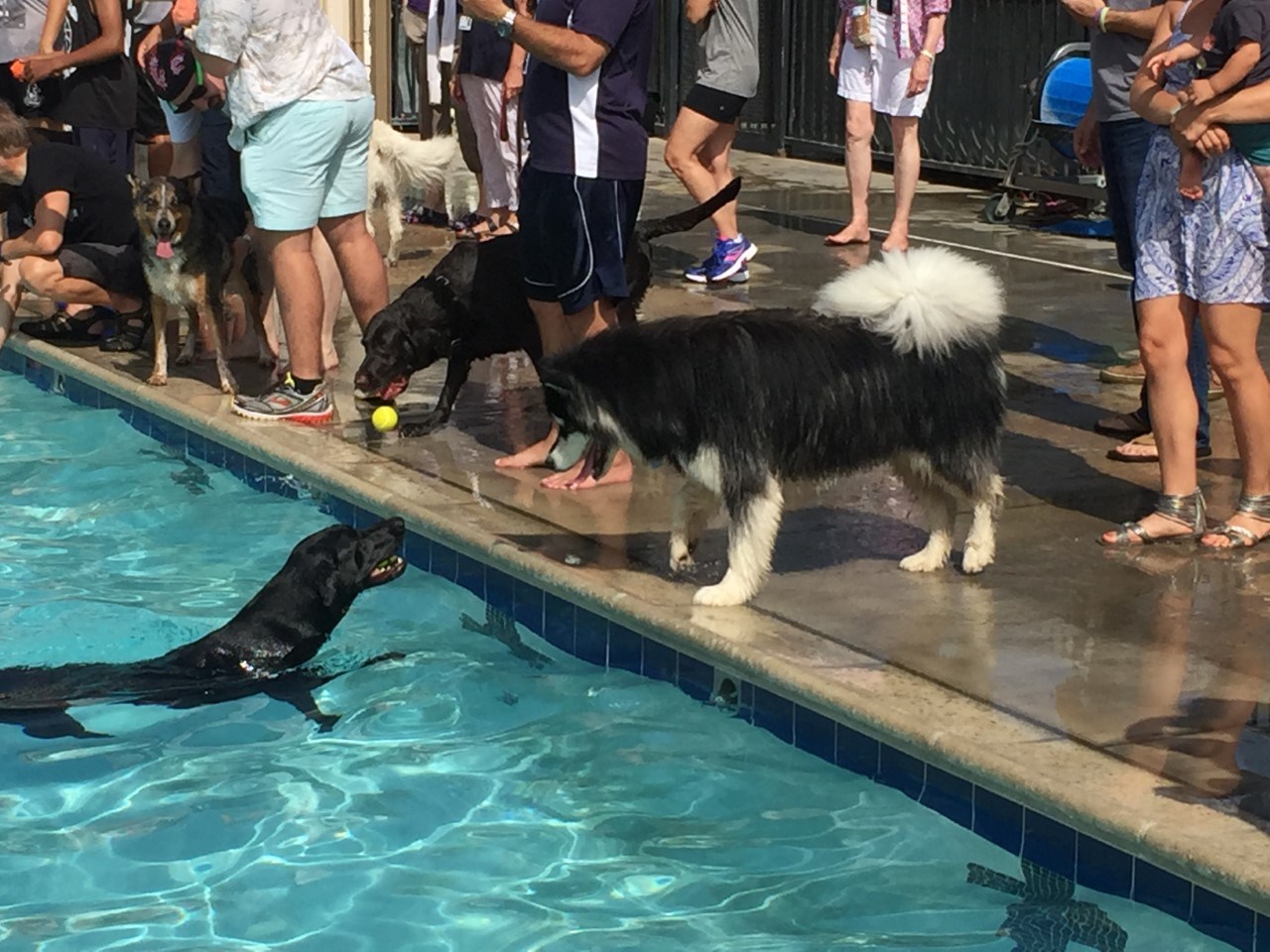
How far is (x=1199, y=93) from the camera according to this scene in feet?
16.1

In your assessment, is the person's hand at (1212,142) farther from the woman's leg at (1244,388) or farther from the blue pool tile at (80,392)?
the blue pool tile at (80,392)

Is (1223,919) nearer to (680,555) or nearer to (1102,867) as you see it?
(1102,867)

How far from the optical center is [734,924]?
152 inches

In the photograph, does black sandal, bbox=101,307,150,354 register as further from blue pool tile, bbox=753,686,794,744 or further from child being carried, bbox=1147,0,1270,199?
child being carried, bbox=1147,0,1270,199

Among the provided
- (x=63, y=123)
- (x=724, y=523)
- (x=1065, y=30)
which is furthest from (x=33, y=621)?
(x=1065, y=30)

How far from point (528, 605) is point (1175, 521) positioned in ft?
6.63

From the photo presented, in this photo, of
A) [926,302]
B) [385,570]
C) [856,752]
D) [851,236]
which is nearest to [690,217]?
[926,302]

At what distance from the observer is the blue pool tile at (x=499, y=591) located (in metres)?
5.49

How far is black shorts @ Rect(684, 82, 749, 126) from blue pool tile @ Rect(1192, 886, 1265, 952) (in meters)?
6.41

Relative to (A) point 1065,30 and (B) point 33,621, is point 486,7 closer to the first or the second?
(B) point 33,621

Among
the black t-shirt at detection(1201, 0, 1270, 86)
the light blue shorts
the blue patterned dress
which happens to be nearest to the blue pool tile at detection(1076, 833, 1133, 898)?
the blue patterned dress

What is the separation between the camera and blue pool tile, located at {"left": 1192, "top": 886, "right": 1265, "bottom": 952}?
3.36m

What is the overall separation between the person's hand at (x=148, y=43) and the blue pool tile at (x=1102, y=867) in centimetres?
615

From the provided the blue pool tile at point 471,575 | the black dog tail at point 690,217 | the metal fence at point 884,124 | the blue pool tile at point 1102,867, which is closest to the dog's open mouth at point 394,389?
the black dog tail at point 690,217
